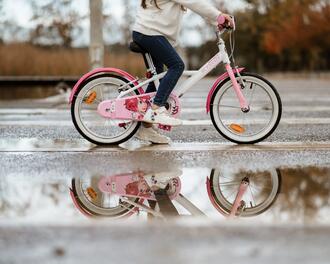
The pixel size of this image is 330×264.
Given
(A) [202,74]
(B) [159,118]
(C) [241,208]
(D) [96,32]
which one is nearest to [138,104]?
(B) [159,118]

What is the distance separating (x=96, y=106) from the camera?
21.6ft

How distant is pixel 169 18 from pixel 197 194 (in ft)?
7.76

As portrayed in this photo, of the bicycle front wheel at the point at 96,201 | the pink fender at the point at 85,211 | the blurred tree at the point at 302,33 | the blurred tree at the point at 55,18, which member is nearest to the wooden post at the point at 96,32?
the blurred tree at the point at 55,18

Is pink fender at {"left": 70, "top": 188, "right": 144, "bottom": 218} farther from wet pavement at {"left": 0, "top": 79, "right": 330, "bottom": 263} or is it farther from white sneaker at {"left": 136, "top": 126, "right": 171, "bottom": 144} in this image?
white sneaker at {"left": 136, "top": 126, "right": 171, "bottom": 144}

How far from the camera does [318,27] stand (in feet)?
183

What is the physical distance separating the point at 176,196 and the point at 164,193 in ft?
0.35

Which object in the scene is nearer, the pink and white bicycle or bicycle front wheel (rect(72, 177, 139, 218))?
bicycle front wheel (rect(72, 177, 139, 218))

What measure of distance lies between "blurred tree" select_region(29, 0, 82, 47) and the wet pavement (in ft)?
42.4

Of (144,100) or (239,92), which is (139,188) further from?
(239,92)

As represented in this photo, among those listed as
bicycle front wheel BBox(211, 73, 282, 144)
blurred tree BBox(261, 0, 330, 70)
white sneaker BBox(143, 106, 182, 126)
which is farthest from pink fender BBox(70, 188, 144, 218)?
blurred tree BBox(261, 0, 330, 70)

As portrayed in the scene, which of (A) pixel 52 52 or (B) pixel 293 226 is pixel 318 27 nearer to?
(A) pixel 52 52

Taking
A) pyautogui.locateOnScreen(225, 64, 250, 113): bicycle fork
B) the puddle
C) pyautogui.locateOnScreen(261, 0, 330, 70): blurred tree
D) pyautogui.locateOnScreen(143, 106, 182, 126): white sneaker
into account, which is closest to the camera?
the puddle

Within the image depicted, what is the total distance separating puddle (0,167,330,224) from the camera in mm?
3807

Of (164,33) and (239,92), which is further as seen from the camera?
(239,92)
